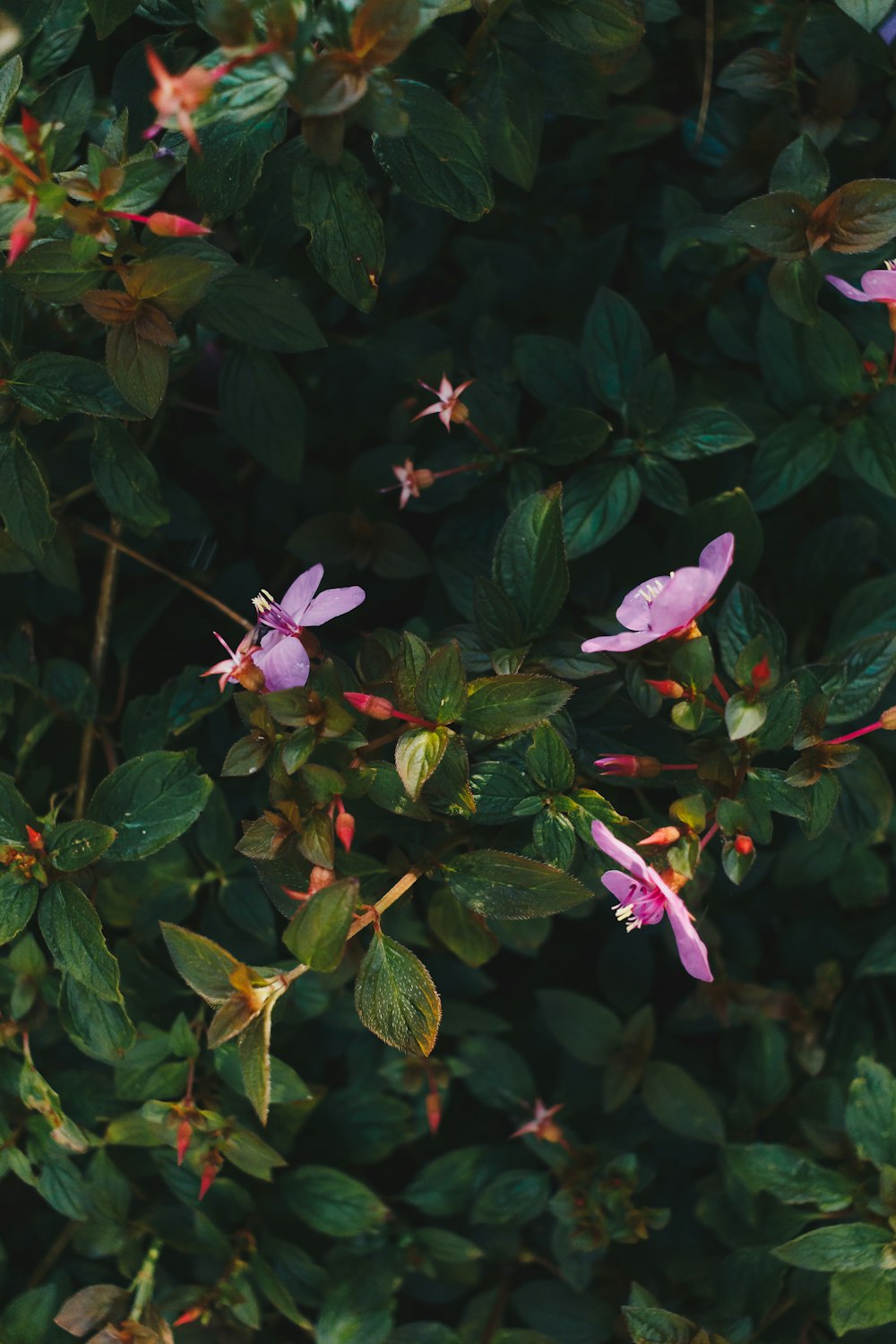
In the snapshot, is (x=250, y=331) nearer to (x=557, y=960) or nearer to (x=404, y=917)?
(x=404, y=917)

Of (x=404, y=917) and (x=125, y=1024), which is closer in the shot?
(x=125, y=1024)

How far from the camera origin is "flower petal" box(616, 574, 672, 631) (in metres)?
0.92

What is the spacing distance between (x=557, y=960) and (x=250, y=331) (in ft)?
3.04

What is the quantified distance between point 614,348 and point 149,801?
0.67m

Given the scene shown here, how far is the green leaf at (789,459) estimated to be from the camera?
119 centimetres

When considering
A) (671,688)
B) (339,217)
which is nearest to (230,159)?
(339,217)

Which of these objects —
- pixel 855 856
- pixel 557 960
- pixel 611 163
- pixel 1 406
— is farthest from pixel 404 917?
pixel 611 163

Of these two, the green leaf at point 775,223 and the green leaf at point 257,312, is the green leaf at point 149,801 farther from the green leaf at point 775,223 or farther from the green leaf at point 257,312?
the green leaf at point 775,223

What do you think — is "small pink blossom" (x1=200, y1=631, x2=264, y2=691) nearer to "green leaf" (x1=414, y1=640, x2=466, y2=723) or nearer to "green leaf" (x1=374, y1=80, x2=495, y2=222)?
"green leaf" (x1=414, y1=640, x2=466, y2=723)

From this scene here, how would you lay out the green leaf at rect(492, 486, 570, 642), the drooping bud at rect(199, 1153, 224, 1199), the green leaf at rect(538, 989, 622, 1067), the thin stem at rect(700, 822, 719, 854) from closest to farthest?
the thin stem at rect(700, 822, 719, 854) → the green leaf at rect(492, 486, 570, 642) → the drooping bud at rect(199, 1153, 224, 1199) → the green leaf at rect(538, 989, 622, 1067)

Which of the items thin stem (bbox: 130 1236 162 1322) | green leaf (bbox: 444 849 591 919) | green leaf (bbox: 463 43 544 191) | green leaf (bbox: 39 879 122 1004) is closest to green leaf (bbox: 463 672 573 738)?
green leaf (bbox: 444 849 591 919)

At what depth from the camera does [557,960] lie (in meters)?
1.54

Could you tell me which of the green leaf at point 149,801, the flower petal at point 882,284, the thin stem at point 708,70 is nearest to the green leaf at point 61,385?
the green leaf at point 149,801

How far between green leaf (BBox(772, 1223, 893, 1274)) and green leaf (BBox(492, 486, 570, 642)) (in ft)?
2.12
